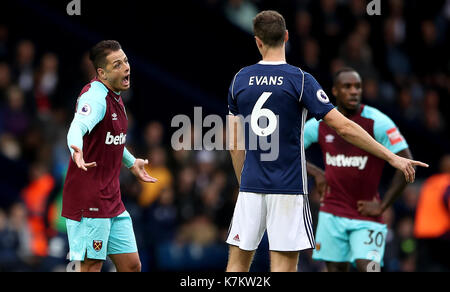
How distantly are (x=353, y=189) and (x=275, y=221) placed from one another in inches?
79.0

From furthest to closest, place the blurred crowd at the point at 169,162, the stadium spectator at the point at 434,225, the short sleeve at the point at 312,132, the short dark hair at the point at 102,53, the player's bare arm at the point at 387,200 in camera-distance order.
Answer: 1. the blurred crowd at the point at 169,162
2. the stadium spectator at the point at 434,225
3. the short sleeve at the point at 312,132
4. the player's bare arm at the point at 387,200
5. the short dark hair at the point at 102,53

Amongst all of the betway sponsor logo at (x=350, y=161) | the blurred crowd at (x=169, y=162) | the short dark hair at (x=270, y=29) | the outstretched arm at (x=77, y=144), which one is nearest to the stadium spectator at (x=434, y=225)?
the blurred crowd at (x=169, y=162)

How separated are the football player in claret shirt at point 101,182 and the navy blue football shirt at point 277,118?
1049 millimetres

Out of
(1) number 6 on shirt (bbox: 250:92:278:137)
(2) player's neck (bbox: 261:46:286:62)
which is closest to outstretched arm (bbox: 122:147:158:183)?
(1) number 6 on shirt (bbox: 250:92:278:137)

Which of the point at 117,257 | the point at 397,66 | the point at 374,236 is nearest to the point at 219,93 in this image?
the point at 397,66

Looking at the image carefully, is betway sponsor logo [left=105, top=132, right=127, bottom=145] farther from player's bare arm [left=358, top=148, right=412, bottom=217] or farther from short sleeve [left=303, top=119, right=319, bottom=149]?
player's bare arm [left=358, top=148, right=412, bottom=217]

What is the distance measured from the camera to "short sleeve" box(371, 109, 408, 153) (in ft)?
25.5

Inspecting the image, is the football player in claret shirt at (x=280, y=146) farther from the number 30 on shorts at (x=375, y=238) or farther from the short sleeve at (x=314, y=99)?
the number 30 on shorts at (x=375, y=238)

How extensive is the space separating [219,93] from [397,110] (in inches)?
141

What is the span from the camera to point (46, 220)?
1133 cm

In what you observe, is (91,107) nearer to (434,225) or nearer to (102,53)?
(102,53)

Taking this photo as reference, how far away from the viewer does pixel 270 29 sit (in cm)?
611

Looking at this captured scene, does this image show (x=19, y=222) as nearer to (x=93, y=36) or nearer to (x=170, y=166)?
(x=170, y=166)

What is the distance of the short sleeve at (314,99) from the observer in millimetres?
6031
